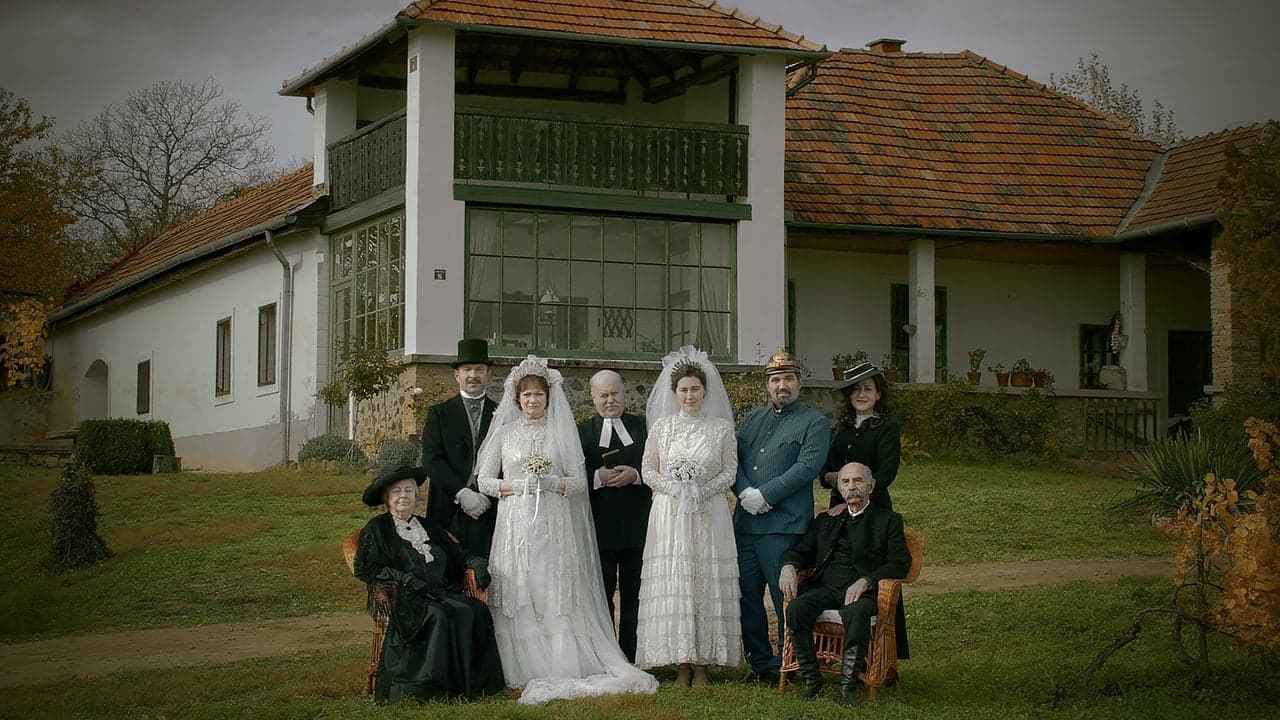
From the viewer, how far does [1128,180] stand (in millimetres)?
22656

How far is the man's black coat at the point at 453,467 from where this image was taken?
877cm

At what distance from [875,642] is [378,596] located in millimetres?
2543

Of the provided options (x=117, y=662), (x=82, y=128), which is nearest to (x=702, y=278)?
(x=117, y=662)

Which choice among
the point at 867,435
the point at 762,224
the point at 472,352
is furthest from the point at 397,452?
the point at 867,435

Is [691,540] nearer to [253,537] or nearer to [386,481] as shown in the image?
[386,481]

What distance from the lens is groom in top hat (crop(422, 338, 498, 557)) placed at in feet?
28.8

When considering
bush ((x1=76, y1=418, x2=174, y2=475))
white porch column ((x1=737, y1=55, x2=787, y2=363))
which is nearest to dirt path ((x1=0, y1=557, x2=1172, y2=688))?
white porch column ((x1=737, y1=55, x2=787, y2=363))

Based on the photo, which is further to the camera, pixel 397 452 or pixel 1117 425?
pixel 1117 425

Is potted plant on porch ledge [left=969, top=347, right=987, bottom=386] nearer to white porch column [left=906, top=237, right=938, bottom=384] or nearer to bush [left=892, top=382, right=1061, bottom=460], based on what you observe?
bush [left=892, top=382, right=1061, bottom=460]

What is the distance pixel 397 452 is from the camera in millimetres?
15961

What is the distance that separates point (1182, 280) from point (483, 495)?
1713cm

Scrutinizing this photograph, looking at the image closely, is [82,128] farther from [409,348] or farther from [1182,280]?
[1182,280]

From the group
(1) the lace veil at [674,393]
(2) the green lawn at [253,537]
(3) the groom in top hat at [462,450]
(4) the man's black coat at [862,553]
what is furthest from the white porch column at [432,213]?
(4) the man's black coat at [862,553]

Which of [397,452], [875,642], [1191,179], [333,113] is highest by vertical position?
[333,113]
